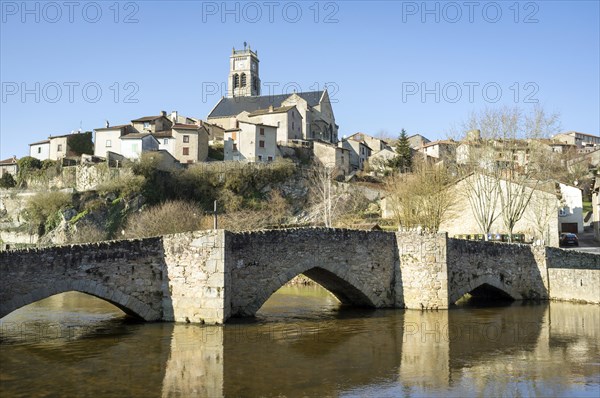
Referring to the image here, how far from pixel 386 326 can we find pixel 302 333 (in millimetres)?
3216

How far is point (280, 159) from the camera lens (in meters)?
61.4

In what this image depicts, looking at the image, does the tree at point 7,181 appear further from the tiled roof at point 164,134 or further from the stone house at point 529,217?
the stone house at point 529,217

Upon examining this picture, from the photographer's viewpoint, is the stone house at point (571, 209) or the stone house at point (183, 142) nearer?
the stone house at point (571, 209)

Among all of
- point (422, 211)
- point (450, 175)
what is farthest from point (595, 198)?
point (422, 211)

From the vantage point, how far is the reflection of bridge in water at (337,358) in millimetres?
12102

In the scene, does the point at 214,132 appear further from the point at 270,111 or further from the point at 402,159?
the point at 402,159

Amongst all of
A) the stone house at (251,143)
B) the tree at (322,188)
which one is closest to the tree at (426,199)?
the tree at (322,188)

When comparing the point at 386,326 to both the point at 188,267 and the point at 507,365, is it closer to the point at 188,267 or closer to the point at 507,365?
the point at 507,365

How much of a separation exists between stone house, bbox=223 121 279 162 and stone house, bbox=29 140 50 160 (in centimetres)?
2090

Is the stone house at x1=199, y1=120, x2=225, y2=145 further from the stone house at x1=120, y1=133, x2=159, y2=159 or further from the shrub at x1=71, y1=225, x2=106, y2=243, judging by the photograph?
the shrub at x1=71, y1=225, x2=106, y2=243

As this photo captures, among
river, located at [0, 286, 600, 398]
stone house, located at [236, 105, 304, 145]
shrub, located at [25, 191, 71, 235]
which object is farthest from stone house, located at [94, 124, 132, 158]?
river, located at [0, 286, 600, 398]

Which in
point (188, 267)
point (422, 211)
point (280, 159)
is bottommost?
point (188, 267)

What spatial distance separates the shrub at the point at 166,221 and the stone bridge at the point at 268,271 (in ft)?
63.6

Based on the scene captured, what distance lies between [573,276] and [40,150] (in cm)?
5950
